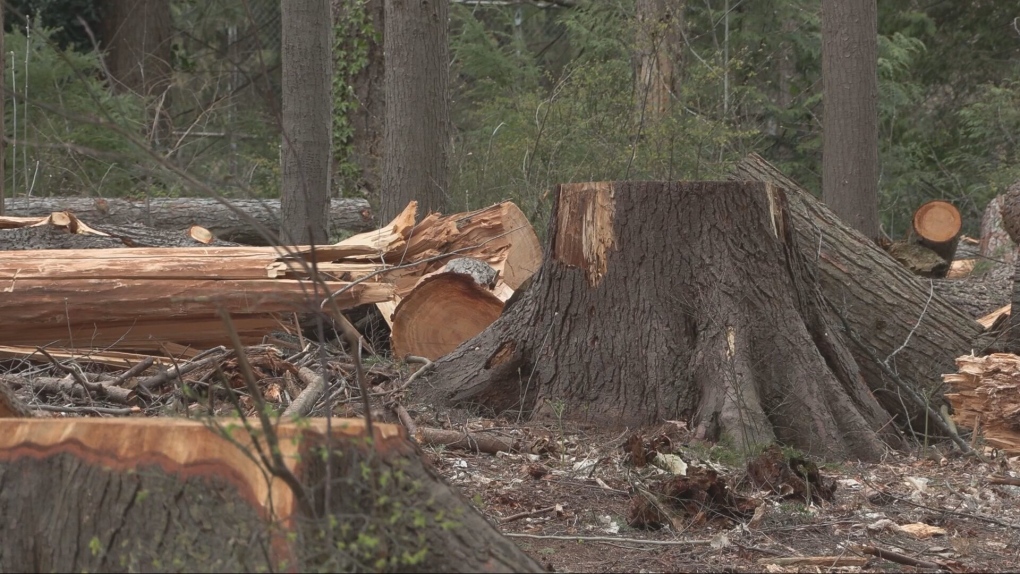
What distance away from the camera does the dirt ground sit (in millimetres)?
3562

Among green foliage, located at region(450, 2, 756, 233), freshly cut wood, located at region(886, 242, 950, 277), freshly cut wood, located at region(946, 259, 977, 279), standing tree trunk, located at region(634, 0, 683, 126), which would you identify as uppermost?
standing tree trunk, located at region(634, 0, 683, 126)

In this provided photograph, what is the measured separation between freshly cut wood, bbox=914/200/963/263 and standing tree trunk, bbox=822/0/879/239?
44cm

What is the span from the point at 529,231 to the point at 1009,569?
4726 millimetres

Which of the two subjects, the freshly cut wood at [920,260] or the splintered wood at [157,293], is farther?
the freshly cut wood at [920,260]

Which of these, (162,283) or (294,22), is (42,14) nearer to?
(294,22)

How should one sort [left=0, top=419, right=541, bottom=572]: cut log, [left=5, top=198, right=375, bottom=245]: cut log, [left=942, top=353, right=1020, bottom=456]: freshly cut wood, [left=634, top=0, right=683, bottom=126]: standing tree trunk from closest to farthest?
1. [left=0, top=419, right=541, bottom=572]: cut log
2. [left=942, top=353, right=1020, bottom=456]: freshly cut wood
3. [left=5, top=198, right=375, bottom=245]: cut log
4. [left=634, top=0, right=683, bottom=126]: standing tree trunk

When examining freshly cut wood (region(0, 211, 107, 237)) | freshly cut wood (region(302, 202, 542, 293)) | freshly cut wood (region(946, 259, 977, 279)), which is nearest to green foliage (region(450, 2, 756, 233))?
freshly cut wood (region(302, 202, 542, 293))

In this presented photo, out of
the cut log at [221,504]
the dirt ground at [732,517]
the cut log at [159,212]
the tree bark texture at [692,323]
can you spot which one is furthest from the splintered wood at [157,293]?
the cut log at [159,212]

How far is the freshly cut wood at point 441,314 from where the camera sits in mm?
6762

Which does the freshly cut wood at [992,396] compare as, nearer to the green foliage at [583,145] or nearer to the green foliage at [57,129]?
the green foliage at [583,145]

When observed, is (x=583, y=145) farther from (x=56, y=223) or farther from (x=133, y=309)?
(x=133, y=309)

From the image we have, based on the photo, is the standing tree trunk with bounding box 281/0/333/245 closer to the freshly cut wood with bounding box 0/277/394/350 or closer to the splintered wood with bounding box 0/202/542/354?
the splintered wood with bounding box 0/202/542/354

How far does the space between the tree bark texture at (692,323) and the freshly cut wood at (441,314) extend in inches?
47.3

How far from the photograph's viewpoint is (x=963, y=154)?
53.9 ft
